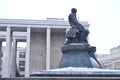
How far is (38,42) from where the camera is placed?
188 feet

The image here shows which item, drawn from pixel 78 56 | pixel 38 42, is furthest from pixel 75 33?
pixel 38 42

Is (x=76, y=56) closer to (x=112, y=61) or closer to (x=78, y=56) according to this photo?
(x=78, y=56)

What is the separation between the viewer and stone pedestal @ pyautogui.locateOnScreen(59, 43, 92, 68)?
1317cm

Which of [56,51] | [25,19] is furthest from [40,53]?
[25,19]

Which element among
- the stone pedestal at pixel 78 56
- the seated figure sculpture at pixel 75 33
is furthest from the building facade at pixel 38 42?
the stone pedestal at pixel 78 56

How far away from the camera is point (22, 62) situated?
307 ft

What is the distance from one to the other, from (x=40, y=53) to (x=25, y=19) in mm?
6081

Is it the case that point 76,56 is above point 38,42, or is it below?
below

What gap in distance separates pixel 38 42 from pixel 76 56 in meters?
44.0

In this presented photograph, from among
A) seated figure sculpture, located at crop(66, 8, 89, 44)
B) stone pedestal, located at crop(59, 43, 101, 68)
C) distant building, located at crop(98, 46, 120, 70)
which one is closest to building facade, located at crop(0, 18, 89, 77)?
distant building, located at crop(98, 46, 120, 70)

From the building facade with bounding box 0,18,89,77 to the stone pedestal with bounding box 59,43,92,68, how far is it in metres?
38.2

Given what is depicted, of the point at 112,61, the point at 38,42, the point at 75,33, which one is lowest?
the point at 112,61

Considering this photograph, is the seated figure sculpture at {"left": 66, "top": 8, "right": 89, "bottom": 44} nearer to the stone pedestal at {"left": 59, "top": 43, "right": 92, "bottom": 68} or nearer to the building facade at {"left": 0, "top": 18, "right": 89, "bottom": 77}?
the stone pedestal at {"left": 59, "top": 43, "right": 92, "bottom": 68}

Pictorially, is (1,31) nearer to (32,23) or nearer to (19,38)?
(19,38)
